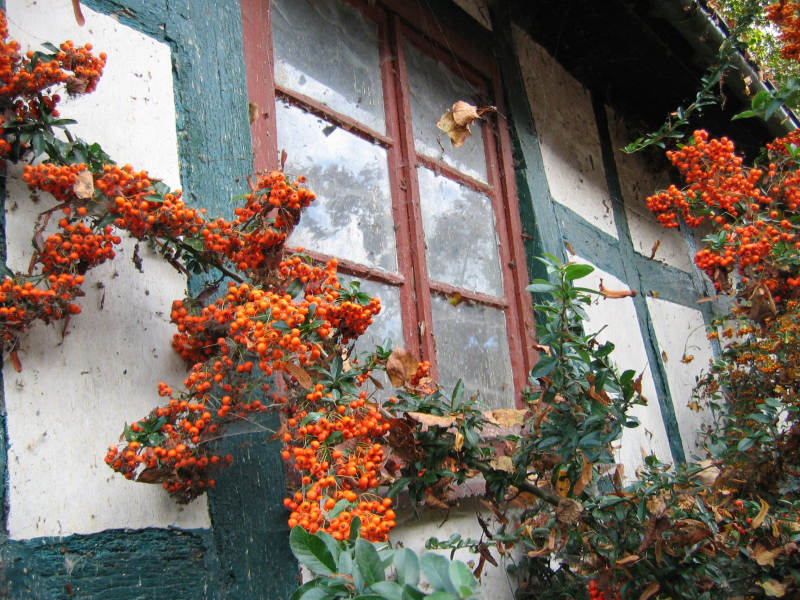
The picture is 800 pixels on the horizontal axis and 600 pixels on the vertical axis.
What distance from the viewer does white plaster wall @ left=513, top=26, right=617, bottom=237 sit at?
322cm

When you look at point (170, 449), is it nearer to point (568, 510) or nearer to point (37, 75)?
point (37, 75)

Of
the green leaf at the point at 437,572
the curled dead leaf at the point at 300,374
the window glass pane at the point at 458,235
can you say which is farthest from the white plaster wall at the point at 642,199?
the green leaf at the point at 437,572

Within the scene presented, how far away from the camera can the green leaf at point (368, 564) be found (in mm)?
801

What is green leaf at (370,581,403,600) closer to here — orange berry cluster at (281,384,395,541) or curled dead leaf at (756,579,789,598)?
orange berry cluster at (281,384,395,541)

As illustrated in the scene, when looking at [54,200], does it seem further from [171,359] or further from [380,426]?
[380,426]

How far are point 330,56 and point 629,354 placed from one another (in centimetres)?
202

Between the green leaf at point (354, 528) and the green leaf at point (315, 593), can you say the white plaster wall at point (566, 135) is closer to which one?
the green leaf at point (354, 528)

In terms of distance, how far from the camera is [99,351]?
1.34 m

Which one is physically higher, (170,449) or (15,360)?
(15,360)

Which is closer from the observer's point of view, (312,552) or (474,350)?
(312,552)

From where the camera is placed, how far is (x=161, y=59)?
1639 millimetres

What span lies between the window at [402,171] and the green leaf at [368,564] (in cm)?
126

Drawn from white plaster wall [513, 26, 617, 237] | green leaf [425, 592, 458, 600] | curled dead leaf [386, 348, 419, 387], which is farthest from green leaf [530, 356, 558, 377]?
white plaster wall [513, 26, 617, 237]

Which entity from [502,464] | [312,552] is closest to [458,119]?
[502,464]
